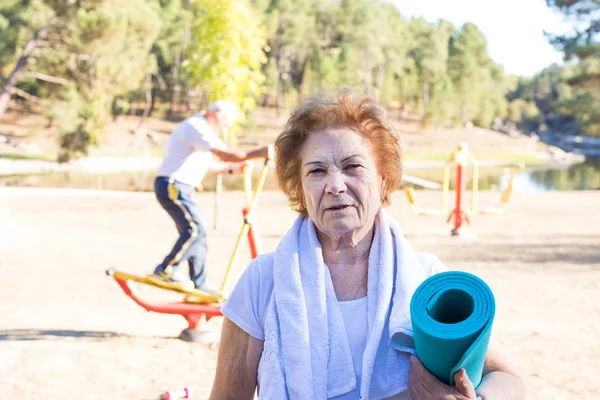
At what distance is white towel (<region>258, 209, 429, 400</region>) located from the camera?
1.70 m

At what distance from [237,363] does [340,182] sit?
0.56 m

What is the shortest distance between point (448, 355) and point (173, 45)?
54455 millimetres

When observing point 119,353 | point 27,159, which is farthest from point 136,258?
point 27,159

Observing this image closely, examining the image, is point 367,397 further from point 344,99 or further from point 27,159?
point 27,159

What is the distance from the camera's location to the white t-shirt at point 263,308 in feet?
5.80

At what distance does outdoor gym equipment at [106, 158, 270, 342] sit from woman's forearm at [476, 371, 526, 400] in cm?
356

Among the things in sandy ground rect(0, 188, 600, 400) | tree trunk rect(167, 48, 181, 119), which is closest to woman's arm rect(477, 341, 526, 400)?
sandy ground rect(0, 188, 600, 400)

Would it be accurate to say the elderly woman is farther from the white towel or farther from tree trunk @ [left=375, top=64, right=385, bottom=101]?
tree trunk @ [left=375, top=64, right=385, bottom=101]

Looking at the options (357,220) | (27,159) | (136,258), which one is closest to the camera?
(357,220)

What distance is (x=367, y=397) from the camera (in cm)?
170

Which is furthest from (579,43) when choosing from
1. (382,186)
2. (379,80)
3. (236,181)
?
(379,80)

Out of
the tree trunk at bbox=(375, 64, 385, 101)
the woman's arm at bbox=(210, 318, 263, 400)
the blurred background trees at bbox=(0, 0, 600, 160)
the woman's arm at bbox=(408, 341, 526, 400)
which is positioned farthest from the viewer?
the tree trunk at bbox=(375, 64, 385, 101)

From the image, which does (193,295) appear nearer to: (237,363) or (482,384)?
(237,363)

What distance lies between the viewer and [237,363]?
6.15ft
